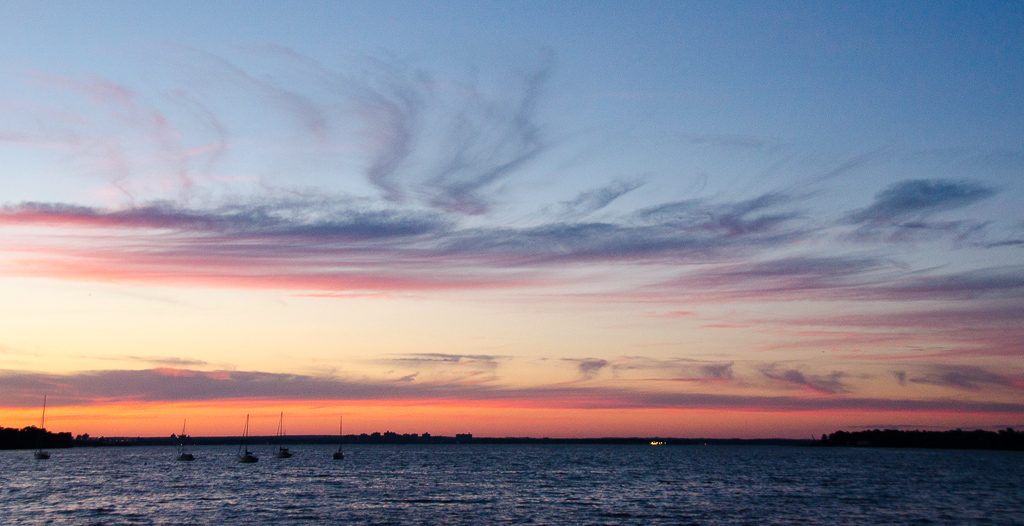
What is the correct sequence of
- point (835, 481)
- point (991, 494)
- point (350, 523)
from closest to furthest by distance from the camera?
point (350, 523)
point (991, 494)
point (835, 481)

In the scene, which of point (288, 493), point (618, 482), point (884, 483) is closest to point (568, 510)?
point (288, 493)

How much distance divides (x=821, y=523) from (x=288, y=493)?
62715mm

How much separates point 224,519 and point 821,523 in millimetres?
52709

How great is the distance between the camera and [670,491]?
3944 inches

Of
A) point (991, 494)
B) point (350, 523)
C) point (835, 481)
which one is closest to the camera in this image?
point (350, 523)

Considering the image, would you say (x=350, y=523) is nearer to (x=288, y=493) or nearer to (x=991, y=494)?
(x=288, y=493)

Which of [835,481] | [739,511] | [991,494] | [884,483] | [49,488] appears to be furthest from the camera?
[835,481]

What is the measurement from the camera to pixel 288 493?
95.1m

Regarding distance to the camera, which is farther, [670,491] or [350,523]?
[670,491]

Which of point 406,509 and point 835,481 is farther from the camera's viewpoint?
point 835,481

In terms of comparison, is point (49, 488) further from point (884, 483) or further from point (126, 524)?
point (884, 483)

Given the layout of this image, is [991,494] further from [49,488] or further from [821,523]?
[49,488]

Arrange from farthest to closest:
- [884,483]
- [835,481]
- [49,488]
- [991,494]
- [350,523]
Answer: [835,481] → [884,483] → [49,488] → [991,494] → [350,523]

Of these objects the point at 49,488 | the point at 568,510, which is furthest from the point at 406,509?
the point at 49,488
